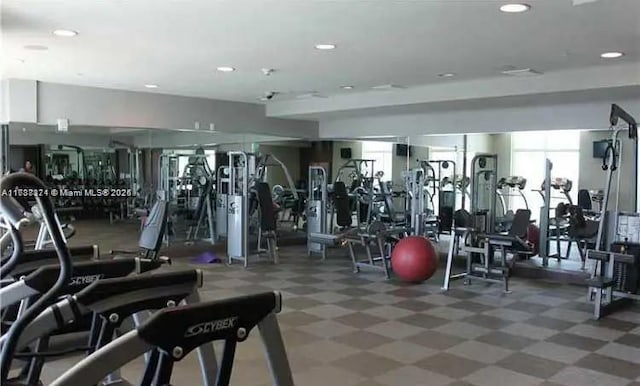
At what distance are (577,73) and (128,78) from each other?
4953 millimetres

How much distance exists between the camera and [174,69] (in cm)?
577

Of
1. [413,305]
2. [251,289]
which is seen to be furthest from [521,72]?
[251,289]

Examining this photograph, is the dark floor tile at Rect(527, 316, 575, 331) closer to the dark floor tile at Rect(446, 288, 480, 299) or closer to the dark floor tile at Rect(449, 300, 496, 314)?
the dark floor tile at Rect(449, 300, 496, 314)

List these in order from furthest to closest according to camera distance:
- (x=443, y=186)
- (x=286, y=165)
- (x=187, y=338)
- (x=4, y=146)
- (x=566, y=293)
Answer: (x=286, y=165) → (x=443, y=186) → (x=4, y=146) → (x=566, y=293) → (x=187, y=338)

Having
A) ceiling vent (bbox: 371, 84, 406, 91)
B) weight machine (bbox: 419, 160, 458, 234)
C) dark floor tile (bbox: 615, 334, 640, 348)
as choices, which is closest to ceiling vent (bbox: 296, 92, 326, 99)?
ceiling vent (bbox: 371, 84, 406, 91)

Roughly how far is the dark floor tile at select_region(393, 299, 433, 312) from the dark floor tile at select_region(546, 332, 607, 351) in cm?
131

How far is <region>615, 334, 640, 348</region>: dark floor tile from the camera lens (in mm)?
4547

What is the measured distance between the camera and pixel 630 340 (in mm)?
4656

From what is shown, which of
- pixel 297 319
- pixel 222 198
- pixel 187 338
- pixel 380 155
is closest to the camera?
pixel 187 338

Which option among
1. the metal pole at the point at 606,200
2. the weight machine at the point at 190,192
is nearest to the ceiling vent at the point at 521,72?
the metal pole at the point at 606,200

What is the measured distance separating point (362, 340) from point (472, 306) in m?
1.68

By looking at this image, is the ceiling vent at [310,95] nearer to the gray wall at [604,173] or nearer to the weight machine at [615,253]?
the gray wall at [604,173]

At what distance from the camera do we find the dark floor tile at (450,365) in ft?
12.7

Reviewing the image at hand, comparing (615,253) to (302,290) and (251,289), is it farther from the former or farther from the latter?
(251,289)
